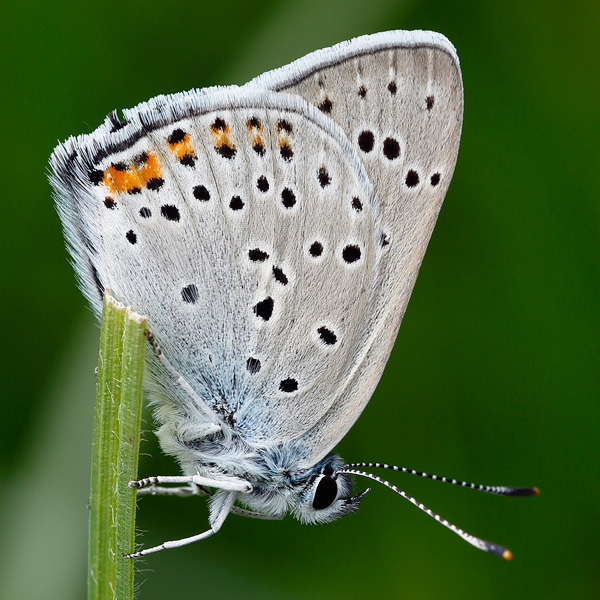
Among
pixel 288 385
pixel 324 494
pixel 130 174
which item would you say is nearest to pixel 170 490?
pixel 324 494

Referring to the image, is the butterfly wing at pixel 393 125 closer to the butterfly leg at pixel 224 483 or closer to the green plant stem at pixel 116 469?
the butterfly leg at pixel 224 483

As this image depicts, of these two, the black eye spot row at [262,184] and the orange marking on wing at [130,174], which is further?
the black eye spot row at [262,184]

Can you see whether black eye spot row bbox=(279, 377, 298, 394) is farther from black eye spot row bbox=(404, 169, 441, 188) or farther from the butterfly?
black eye spot row bbox=(404, 169, 441, 188)

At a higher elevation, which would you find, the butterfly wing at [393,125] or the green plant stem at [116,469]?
the butterfly wing at [393,125]

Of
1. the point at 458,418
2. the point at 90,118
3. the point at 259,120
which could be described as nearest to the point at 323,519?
the point at 458,418

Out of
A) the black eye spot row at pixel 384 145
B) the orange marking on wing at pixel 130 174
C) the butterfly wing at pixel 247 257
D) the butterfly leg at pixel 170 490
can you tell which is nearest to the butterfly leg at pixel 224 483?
the butterfly wing at pixel 247 257

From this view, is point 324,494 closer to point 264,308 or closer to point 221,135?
point 264,308

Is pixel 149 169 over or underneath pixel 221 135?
underneath

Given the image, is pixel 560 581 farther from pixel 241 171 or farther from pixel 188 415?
pixel 241 171
